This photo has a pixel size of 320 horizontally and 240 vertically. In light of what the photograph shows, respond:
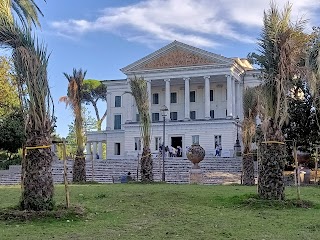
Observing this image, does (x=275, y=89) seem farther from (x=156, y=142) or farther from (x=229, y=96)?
(x=156, y=142)

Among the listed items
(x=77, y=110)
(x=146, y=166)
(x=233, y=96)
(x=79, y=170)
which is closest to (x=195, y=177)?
(x=146, y=166)

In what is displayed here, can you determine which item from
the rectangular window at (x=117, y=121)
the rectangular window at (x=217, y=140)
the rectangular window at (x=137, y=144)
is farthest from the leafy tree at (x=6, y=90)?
the rectangular window at (x=117, y=121)

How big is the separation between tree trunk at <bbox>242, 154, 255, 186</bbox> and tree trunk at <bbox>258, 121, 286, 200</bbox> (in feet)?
34.3

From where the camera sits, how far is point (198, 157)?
1117 inches

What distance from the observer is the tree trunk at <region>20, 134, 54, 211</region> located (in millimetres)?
9508

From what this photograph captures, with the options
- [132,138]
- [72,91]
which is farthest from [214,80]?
[72,91]

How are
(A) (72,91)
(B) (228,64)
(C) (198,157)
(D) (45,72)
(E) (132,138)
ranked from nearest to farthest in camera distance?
(D) (45,72)
(A) (72,91)
(C) (198,157)
(B) (228,64)
(E) (132,138)

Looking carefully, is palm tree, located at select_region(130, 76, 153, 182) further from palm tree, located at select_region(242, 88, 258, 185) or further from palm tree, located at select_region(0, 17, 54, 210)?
palm tree, located at select_region(0, 17, 54, 210)

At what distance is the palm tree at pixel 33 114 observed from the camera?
957 centimetres

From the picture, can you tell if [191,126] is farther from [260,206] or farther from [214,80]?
[260,206]

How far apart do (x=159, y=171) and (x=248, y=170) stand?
11.5 meters

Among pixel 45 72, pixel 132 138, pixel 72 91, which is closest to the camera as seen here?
pixel 45 72


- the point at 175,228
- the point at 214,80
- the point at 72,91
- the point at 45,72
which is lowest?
the point at 175,228

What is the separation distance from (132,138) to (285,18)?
158 feet
